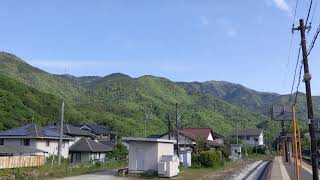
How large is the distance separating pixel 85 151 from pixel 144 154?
866 inches

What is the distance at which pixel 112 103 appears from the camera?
14188cm

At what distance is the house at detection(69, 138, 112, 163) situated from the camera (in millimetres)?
54875

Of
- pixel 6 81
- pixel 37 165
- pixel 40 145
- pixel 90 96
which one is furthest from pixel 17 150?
pixel 90 96

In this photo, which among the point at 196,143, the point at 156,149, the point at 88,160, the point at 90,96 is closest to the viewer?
the point at 156,149

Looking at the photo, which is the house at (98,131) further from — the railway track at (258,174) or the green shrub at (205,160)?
the railway track at (258,174)

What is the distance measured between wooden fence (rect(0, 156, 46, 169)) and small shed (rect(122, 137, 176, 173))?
9887 mm

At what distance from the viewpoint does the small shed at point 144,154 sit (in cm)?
3422

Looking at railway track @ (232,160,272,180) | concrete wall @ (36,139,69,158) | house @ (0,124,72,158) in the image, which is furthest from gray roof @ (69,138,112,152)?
railway track @ (232,160,272,180)

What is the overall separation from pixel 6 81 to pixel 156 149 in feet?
288

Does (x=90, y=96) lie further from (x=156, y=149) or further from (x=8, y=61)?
(x=156, y=149)

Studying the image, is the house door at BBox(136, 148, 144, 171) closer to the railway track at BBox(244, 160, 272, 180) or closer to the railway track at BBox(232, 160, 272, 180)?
the railway track at BBox(232, 160, 272, 180)

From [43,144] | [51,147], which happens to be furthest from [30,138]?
[51,147]

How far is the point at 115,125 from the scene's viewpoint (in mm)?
106562

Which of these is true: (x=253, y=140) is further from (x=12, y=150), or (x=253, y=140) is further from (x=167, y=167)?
(x=167, y=167)
